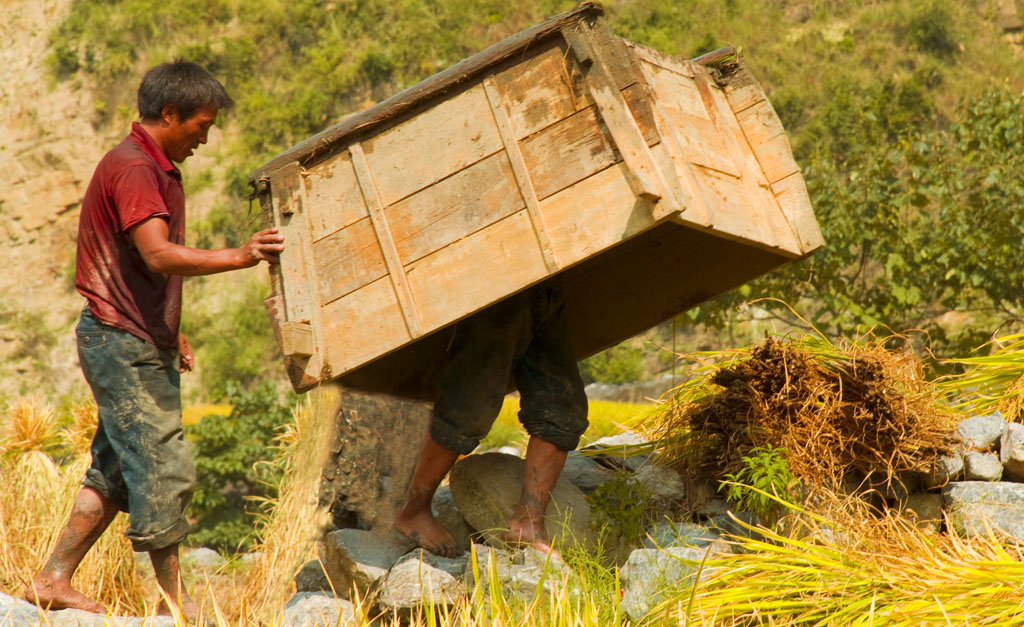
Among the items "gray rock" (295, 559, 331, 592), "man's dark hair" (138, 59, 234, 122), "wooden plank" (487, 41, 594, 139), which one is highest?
"man's dark hair" (138, 59, 234, 122)

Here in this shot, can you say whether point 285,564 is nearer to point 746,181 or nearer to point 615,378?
point 746,181

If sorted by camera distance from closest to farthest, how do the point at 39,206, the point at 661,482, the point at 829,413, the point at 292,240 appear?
1. the point at 292,240
2. the point at 829,413
3. the point at 661,482
4. the point at 39,206

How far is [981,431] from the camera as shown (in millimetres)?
3828

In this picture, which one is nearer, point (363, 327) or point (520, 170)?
point (520, 170)

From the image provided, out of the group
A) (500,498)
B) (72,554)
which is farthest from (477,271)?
(72,554)

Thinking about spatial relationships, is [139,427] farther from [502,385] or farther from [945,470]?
[945,470]

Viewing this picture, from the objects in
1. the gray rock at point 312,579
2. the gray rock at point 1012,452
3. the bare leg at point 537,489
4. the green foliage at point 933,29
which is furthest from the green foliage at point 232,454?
the green foliage at point 933,29

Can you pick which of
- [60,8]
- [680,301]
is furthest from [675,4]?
[680,301]

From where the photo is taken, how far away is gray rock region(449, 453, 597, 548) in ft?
12.1

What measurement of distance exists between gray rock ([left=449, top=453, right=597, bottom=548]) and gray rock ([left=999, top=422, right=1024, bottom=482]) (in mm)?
1616

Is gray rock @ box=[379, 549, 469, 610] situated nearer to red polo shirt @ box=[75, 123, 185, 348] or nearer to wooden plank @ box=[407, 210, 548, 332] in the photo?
wooden plank @ box=[407, 210, 548, 332]

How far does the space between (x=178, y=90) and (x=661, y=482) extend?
2335 mm

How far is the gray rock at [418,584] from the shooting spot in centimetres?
339

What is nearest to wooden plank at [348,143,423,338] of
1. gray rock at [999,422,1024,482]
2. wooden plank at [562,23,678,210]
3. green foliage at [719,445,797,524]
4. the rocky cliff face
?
wooden plank at [562,23,678,210]
